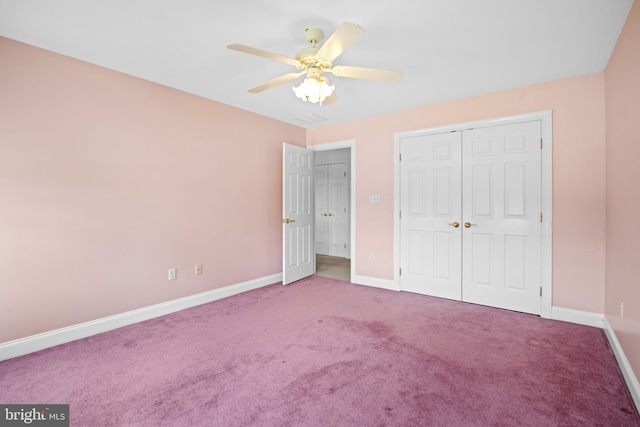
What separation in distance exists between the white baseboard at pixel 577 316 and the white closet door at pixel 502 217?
159mm

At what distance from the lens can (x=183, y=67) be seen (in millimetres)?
2717

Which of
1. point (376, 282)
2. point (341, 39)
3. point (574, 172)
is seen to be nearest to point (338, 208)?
point (376, 282)

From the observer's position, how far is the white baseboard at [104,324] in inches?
A: 89.3

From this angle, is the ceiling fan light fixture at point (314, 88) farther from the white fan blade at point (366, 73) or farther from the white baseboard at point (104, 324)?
the white baseboard at point (104, 324)

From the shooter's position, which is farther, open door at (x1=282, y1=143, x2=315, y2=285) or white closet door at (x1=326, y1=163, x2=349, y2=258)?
white closet door at (x1=326, y1=163, x2=349, y2=258)

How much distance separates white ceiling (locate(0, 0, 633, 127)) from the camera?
74.2 inches

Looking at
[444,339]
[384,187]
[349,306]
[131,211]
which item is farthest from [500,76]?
[131,211]

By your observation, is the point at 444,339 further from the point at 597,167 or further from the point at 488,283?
the point at 597,167

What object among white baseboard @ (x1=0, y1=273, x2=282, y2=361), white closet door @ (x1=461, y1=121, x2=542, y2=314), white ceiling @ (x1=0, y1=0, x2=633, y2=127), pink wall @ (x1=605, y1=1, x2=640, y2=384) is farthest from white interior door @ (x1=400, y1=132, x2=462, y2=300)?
white baseboard @ (x1=0, y1=273, x2=282, y2=361)

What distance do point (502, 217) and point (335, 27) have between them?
2692 millimetres

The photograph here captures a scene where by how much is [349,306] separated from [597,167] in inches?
112

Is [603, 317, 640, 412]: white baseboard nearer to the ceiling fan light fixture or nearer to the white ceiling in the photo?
the white ceiling

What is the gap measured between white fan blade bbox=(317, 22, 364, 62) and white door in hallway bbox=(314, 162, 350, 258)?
4708mm

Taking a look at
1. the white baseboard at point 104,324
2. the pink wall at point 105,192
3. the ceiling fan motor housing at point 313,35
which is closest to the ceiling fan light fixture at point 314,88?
the ceiling fan motor housing at point 313,35
